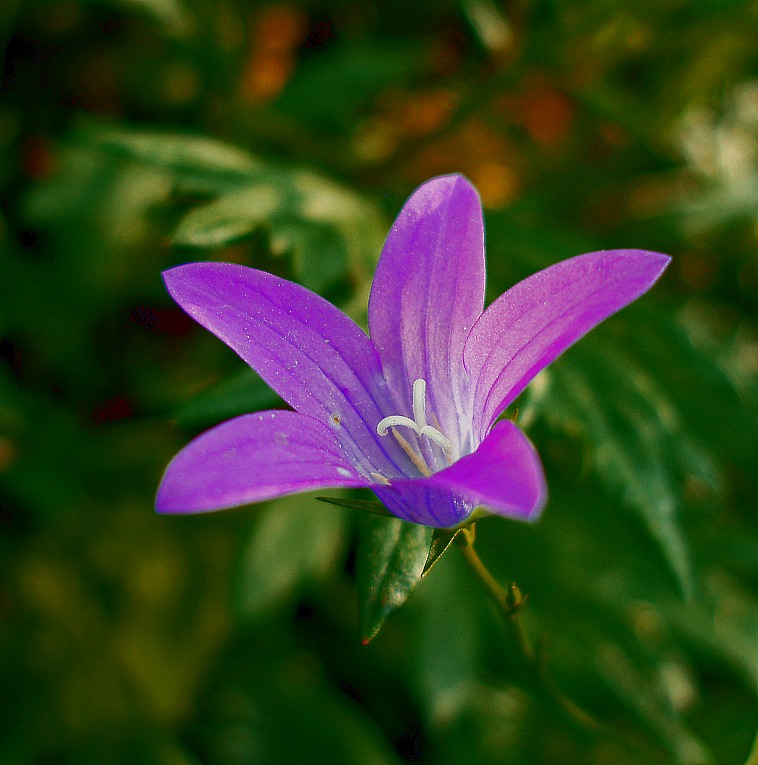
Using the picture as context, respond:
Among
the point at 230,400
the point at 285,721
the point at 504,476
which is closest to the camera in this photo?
the point at 504,476

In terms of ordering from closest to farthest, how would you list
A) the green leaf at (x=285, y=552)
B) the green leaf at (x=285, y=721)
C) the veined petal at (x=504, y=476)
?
the veined petal at (x=504, y=476) < the green leaf at (x=285, y=552) < the green leaf at (x=285, y=721)

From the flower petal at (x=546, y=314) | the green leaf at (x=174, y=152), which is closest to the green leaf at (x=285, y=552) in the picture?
the green leaf at (x=174, y=152)

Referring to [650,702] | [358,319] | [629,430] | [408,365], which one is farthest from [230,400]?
[650,702]

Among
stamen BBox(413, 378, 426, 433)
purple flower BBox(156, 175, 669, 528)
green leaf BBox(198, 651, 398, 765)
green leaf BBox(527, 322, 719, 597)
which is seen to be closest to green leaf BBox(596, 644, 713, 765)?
green leaf BBox(527, 322, 719, 597)

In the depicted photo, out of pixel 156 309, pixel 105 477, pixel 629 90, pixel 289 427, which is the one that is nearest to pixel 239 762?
pixel 105 477

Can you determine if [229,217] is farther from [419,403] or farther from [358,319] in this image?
[419,403]

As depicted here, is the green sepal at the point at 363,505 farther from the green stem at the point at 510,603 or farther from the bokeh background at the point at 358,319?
the bokeh background at the point at 358,319
